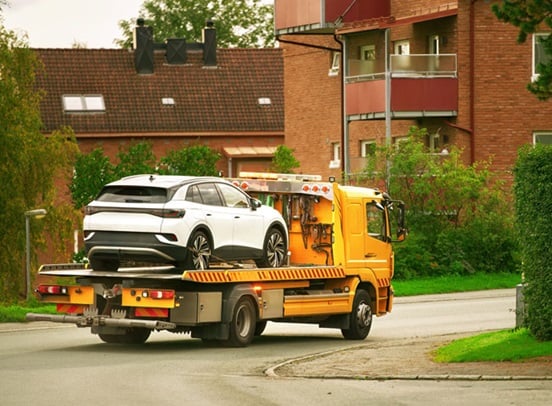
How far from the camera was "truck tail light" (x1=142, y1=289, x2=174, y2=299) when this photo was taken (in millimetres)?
24219

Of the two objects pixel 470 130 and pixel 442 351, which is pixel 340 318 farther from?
pixel 470 130

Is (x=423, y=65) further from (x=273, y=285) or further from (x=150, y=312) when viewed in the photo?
(x=150, y=312)

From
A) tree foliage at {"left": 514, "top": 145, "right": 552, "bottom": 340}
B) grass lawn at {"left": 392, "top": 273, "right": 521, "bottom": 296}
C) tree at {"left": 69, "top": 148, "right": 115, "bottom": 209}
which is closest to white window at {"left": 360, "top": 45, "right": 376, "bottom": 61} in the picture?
tree at {"left": 69, "top": 148, "right": 115, "bottom": 209}

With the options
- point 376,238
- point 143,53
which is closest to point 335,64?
point 143,53

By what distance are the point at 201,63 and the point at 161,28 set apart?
990 inches

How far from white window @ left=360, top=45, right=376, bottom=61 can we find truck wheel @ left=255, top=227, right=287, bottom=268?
26.1 m

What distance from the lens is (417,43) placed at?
167 feet

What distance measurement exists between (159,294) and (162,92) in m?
50.2

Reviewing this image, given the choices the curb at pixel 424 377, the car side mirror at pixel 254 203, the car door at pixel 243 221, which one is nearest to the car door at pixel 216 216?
the car door at pixel 243 221

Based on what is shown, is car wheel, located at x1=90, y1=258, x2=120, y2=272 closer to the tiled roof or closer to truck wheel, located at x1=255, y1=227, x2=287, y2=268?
truck wheel, located at x1=255, y1=227, x2=287, y2=268

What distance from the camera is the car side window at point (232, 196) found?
85.3 ft

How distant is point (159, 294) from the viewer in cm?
2423

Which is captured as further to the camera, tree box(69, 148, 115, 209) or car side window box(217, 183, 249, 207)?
tree box(69, 148, 115, 209)

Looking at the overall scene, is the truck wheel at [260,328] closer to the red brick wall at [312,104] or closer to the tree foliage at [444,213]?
the tree foliage at [444,213]
